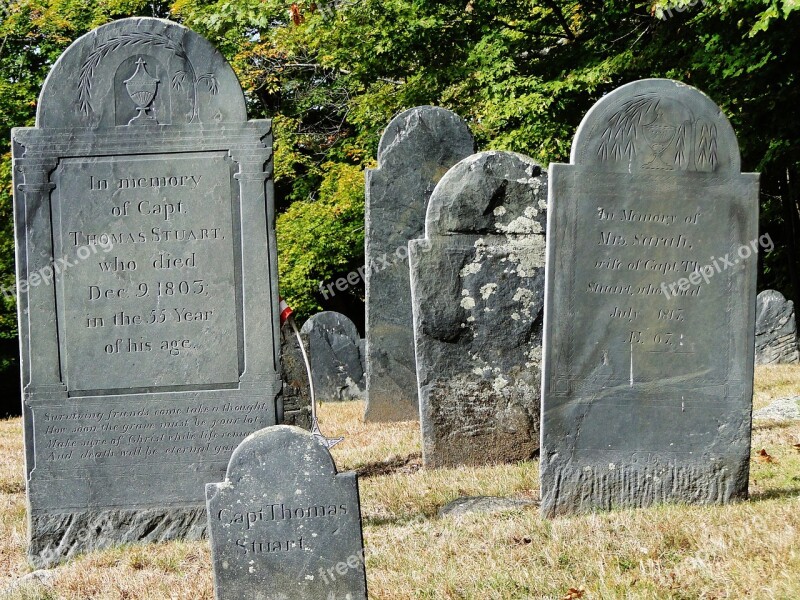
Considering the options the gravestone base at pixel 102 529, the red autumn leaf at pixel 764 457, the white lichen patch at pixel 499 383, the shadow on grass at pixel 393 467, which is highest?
the white lichen patch at pixel 499 383

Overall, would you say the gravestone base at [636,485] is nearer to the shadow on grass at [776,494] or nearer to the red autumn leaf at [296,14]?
the shadow on grass at [776,494]

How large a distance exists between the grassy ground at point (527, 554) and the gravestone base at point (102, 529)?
15cm

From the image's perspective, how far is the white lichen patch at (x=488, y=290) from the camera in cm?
768

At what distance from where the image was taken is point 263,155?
20.0ft

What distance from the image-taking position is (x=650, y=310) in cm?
577

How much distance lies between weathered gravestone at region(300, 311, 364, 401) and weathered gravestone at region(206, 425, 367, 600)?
950cm

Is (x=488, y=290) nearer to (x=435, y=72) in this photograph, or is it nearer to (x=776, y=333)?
(x=776, y=333)

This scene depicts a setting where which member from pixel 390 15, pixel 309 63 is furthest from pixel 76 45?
pixel 309 63

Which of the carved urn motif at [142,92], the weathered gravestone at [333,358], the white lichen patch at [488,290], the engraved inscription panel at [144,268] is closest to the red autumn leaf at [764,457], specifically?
the white lichen patch at [488,290]

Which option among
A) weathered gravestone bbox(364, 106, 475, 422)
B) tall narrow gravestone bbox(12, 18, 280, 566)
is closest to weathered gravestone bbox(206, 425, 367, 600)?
tall narrow gravestone bbox(12, 18, 280, 566)

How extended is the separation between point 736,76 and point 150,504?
10346 millimetres

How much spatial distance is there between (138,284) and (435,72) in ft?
40.2

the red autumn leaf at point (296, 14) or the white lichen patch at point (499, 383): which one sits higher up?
the red autumn leaf at point (296, 14)

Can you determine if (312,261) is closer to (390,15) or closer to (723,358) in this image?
(390,15)
